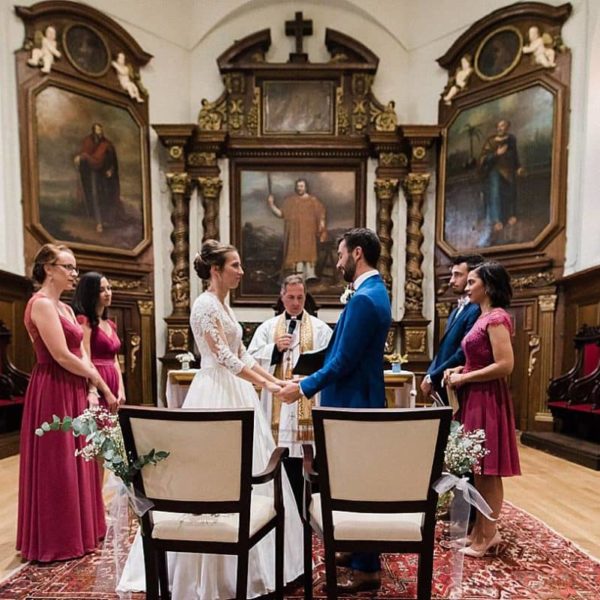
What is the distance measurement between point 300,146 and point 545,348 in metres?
5.20

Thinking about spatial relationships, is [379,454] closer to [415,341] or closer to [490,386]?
[490,386]

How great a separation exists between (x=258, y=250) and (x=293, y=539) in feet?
21.6

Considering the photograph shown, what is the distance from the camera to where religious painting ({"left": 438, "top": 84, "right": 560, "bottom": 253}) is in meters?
7.48

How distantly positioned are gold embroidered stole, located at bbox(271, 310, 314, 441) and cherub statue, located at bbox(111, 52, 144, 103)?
6.18m

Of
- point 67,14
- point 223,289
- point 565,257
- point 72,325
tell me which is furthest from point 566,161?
point 67,14

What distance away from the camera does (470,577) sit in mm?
2998

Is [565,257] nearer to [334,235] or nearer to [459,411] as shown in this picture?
[334,235]

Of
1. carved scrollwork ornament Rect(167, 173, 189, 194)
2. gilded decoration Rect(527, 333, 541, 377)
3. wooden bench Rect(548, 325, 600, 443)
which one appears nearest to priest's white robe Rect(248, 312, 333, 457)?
wooden bench Rect(548, 325, 600, 443)

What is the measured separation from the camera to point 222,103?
29.5ft

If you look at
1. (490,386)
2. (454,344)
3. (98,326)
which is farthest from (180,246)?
(490,386)

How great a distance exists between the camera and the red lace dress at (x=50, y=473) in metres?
3.12

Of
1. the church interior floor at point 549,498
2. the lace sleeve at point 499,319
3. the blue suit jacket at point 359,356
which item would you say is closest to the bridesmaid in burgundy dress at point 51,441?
the church interior floor at point 549,498

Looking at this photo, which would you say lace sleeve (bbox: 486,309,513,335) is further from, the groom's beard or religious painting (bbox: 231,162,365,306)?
religious painting (bbox: 231,162,365,306)

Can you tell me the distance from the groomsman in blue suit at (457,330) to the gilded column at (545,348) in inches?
162
